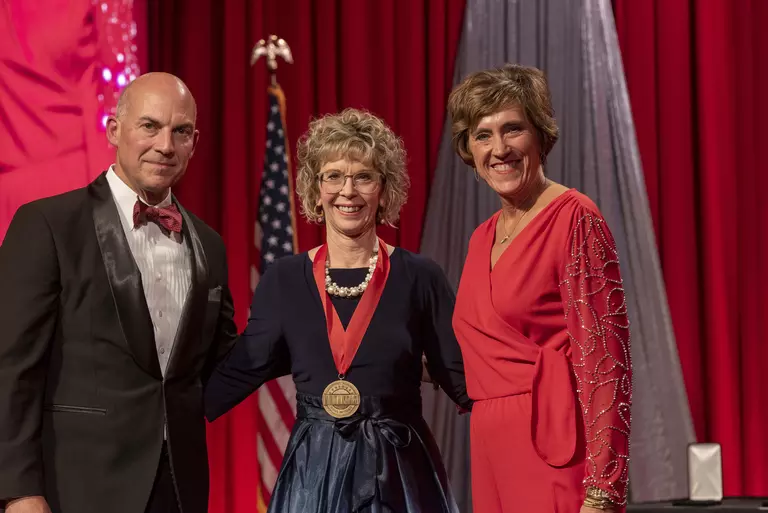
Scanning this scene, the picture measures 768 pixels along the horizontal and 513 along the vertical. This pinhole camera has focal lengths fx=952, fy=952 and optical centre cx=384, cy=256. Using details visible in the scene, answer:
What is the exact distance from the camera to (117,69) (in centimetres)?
473

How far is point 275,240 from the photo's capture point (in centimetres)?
464

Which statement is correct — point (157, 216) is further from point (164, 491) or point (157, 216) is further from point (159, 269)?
point (164, 491)

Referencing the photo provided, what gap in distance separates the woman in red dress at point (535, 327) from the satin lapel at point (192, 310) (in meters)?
0.67

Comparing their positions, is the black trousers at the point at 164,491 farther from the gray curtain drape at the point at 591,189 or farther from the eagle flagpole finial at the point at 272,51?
the gray curtain drape at the point at 591,189

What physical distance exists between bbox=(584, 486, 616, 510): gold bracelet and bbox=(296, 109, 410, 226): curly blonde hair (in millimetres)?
1105

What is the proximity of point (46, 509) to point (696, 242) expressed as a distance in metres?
3.71

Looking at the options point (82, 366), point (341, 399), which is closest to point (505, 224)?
point (341, 399)

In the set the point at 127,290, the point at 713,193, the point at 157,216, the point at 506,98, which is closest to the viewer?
the point at 506,98

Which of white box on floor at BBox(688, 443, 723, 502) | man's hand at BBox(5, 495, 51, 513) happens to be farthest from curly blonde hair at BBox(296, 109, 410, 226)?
white box on floor at BBox(688, 443, 723, 502)

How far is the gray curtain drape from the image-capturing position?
15.8ft

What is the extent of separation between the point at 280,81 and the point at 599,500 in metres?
3.74

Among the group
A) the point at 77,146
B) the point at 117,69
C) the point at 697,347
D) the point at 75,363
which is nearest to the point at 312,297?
the point at 75,363

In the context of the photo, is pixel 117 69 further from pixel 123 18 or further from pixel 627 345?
pixel 627 345

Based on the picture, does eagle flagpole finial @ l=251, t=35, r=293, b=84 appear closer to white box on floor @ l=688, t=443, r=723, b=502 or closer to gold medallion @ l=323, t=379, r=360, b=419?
gold medallion @ l=323, t=379, r=360, b=419
